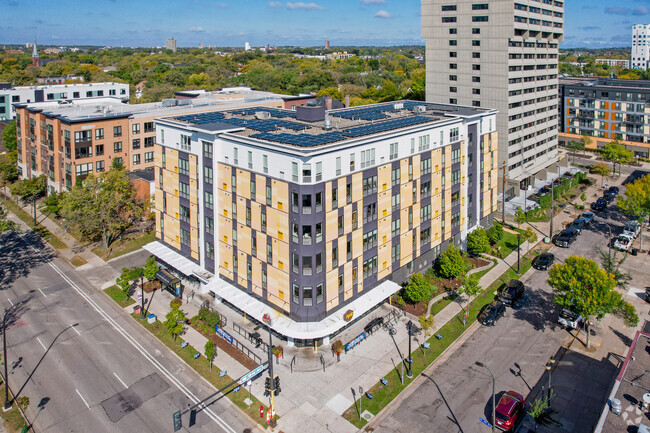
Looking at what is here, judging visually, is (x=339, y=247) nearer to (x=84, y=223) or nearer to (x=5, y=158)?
(x=84, y=223)

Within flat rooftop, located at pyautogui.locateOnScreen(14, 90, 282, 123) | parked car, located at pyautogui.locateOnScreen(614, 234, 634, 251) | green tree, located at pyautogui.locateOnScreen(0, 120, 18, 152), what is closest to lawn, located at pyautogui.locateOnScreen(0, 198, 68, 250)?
flat rooftop, located at pyautogui.locateOnScreen(14, 90, 282, 123)

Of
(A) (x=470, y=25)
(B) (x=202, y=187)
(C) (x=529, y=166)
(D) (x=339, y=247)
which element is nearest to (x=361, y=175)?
(D) (x=339, y=247)

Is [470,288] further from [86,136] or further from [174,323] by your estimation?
[86,136]

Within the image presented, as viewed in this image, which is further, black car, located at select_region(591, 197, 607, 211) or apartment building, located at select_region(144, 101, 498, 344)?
black car, located at select_region(591, 197, 607, 211)

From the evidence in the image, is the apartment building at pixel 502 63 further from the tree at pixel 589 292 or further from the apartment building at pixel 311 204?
the tree at pixel 589 292

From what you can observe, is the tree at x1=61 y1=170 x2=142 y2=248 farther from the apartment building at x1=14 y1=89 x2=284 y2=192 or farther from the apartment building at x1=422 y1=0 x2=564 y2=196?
the apartment building at x1=422 y1=0 x2=564 y2=196

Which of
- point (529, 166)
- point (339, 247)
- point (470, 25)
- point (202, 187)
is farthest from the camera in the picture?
point (529, 166)

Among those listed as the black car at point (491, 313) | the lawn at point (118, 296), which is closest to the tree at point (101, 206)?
the lawn at point (118, 296)
